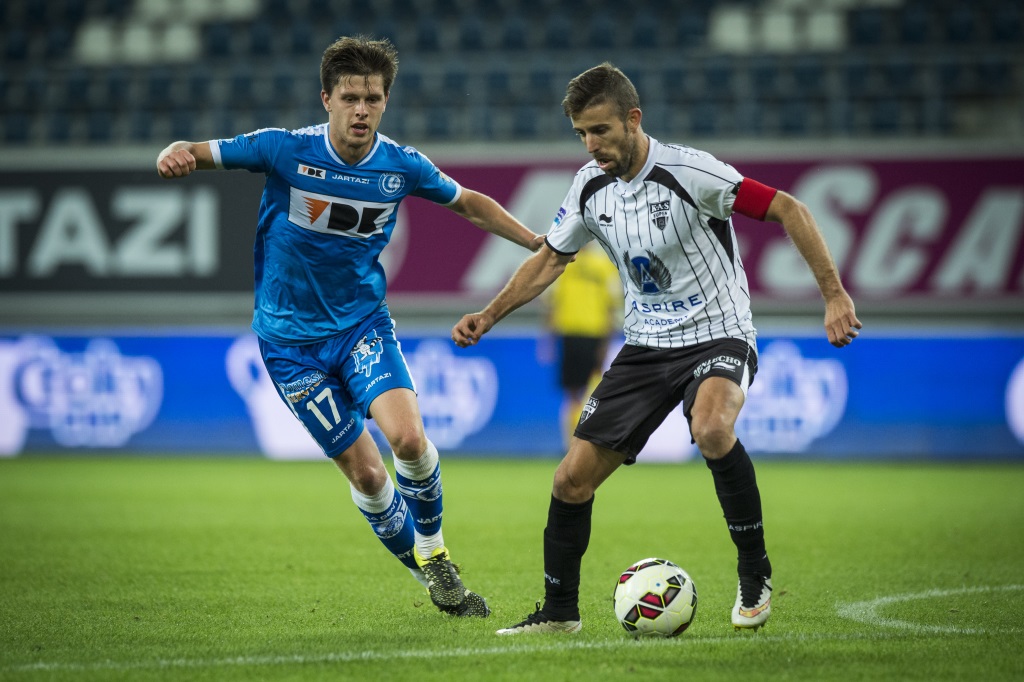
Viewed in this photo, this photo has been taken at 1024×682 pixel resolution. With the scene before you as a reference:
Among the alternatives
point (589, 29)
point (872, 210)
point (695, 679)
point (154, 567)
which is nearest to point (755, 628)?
point (695, 679)

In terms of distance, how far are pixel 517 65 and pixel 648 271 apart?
11.8 metres

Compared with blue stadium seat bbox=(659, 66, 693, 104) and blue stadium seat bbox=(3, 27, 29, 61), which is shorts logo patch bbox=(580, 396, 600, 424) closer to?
blue stadium seat bbox=(659, 66, 693, 104)

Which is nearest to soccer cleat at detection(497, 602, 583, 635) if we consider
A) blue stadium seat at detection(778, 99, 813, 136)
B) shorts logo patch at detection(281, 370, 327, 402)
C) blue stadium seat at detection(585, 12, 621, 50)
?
shorts logo patch at detection(281, 370, 327, 402)

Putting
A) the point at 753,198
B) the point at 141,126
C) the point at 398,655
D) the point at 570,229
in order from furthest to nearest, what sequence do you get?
the point at 141,126 < the point at 570,229 < the point at 753,198 < the point at 398,655

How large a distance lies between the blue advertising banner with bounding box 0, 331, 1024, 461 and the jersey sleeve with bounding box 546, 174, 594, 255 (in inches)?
320

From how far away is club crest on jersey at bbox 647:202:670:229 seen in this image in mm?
5023

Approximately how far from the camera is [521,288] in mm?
5367

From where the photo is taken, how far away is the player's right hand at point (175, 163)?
5.05 meters

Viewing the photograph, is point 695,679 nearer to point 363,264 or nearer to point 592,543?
point 363,264

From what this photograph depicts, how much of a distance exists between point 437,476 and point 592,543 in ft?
8.40

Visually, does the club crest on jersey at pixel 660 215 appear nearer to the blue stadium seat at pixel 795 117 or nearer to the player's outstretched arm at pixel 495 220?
the player's outstretched arm at pixel 495 220

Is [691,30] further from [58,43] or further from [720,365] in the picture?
[720,365]

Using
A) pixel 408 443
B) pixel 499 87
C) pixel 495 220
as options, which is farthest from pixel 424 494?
pixel 499 87

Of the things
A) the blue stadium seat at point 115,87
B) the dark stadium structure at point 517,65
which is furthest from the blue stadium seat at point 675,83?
the blue stadium seat at point 115,87
